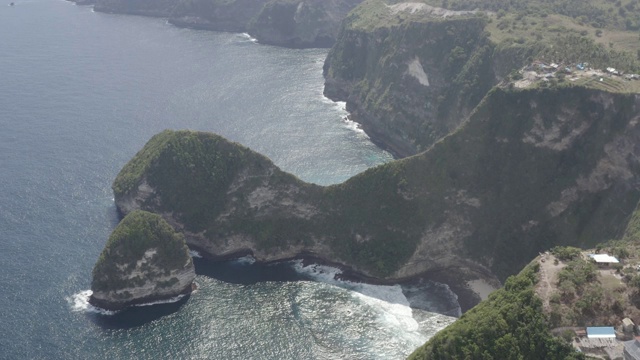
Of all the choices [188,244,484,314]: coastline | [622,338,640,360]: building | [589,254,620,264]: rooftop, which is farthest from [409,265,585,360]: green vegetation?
[188,244,484,314]: coastline

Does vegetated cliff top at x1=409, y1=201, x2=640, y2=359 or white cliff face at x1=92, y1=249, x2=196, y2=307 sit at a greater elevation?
vegetated cliff top at x1=409, y1=201, x2=640, y2=359

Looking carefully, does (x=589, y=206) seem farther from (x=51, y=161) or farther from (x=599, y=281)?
(x=51, y=161)

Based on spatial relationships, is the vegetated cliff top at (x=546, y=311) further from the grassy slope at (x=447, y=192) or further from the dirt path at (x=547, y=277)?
the grassy slope at (x=447, y=192)

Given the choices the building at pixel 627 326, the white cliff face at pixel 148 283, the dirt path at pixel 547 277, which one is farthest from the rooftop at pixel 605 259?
the white cliff face at pixel 148 283

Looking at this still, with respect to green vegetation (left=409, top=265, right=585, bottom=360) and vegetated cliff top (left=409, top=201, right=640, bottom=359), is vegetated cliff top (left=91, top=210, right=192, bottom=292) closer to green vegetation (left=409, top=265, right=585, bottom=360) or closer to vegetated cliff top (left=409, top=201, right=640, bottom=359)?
vegetated cliff top (left=409, top=201, right=640, bottom=359)

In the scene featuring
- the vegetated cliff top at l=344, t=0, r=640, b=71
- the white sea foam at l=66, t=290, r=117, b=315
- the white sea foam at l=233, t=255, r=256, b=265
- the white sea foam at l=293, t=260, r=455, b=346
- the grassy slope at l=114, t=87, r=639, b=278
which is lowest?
the white sea foam at l=66, t=290, r=117, b=315

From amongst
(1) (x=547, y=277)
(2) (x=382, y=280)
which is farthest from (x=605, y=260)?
(2) (x=382, y=280)

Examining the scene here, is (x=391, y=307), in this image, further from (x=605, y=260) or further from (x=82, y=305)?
(x=82, y=305)

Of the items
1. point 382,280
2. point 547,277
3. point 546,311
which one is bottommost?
point 382,280

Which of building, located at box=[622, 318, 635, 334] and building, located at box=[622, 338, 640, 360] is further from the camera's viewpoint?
building, located at box=[622, 318, 635, 334]
